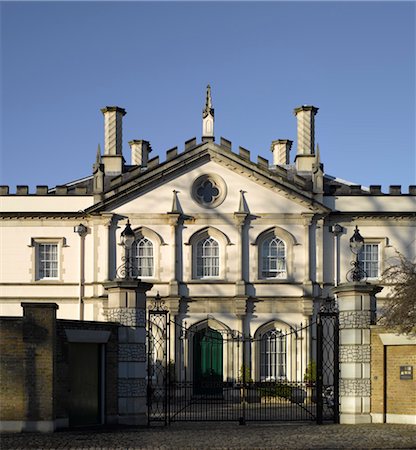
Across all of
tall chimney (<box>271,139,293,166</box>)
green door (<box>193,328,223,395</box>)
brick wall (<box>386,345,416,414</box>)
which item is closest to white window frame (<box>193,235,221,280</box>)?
green door (<box>193,328,223,395</box>)

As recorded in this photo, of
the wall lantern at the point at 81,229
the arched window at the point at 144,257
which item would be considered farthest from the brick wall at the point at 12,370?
the wall lantern at the point at 81,229

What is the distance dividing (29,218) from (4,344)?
60.7 feet

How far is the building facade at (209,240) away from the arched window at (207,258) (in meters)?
0.04

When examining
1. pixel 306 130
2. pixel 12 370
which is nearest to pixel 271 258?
pixel 306 130

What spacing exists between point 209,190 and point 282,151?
856 cm

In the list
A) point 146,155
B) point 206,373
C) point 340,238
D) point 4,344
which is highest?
point 146,155

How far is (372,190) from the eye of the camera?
37906mm

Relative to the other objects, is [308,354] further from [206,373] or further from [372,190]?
[372,190]

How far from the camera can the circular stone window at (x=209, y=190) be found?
121ft

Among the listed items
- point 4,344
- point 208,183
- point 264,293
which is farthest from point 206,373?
point 4,344

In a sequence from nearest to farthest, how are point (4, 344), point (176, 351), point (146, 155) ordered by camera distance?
1. point (4, 344)
2. point (176, 351)
3. point (146, 155)

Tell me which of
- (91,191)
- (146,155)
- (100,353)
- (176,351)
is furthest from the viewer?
(146,155)

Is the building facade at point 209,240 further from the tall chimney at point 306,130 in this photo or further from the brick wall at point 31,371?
the brick wall at point 31,371

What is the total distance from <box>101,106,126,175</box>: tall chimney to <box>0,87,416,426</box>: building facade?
64.4 inches
